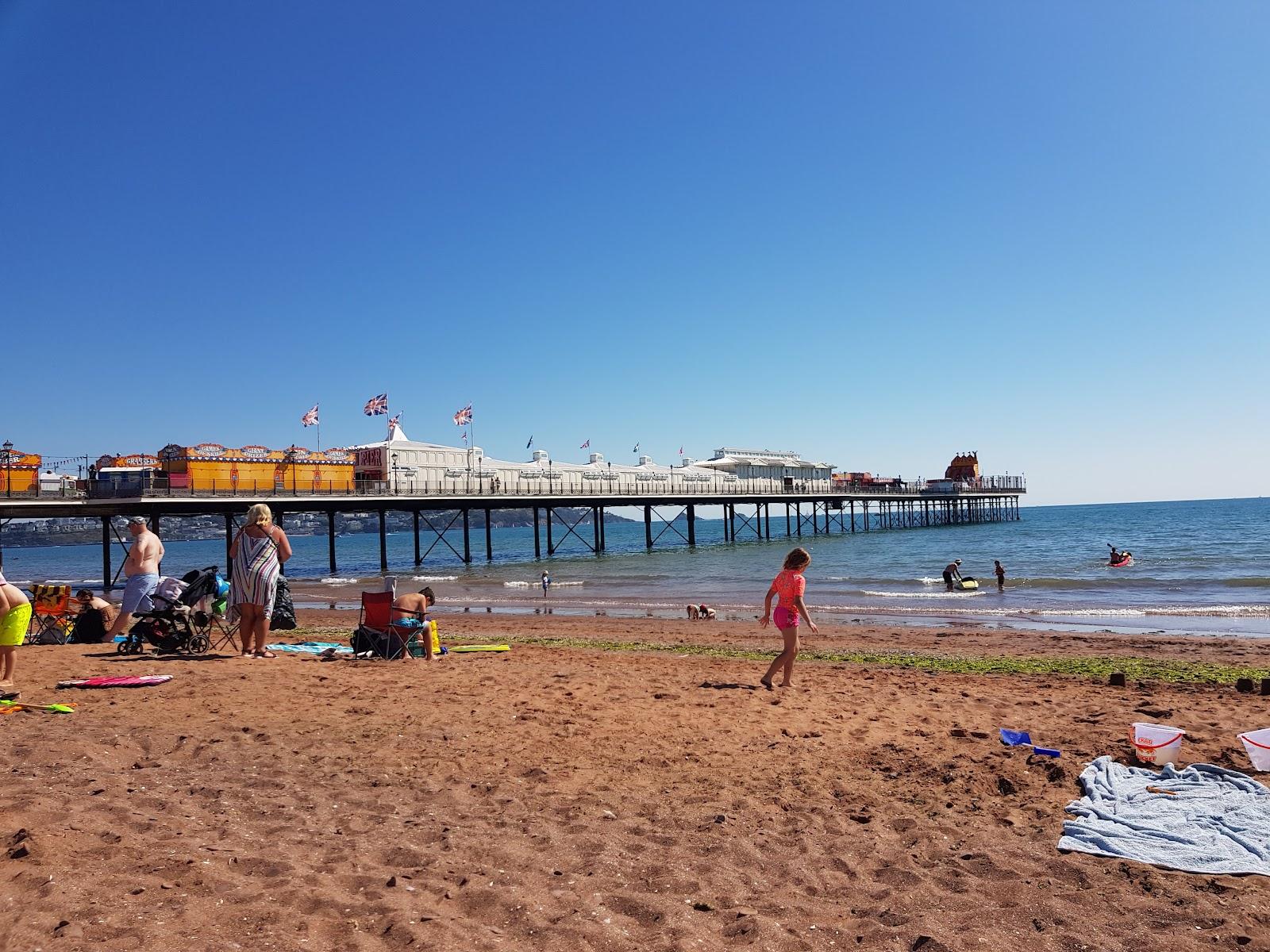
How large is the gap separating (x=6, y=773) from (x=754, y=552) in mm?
46353

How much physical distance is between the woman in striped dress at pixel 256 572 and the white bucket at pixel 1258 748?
26.7 ft

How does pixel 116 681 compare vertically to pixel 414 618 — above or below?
below

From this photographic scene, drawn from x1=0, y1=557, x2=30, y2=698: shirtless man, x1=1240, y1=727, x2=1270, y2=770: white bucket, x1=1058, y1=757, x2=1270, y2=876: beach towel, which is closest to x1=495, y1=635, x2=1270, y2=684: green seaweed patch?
x1=1240, y1=727, x2=1270, y2=770: white bucket

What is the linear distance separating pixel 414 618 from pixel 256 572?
1773 millimetres

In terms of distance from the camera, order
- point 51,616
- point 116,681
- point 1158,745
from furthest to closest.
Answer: point 51,616 → point 116,681 → point 1158,745

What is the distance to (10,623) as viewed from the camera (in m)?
6.84

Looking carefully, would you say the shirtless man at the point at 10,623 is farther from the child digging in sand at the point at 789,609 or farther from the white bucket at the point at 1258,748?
the white bucket at the point at 1258,748

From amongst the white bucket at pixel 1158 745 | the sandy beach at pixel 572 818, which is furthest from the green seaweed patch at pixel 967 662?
the white bucket at pixel 1158 745

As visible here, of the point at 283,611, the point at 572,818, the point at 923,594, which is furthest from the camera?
the point at 923,594

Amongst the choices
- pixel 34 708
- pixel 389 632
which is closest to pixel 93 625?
pixel 389 632

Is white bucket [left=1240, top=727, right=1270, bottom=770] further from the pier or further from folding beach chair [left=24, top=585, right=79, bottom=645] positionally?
the pier

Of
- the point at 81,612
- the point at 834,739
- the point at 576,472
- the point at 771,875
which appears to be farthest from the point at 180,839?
the point at 576,472

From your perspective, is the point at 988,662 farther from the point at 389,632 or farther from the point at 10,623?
the point at 10,623

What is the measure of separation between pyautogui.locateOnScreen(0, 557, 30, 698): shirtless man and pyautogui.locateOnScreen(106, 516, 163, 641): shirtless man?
1.71 meters
